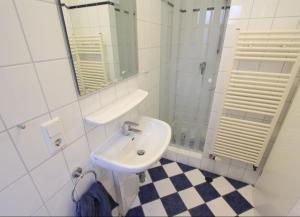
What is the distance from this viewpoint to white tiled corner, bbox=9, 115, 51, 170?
0.60 metres

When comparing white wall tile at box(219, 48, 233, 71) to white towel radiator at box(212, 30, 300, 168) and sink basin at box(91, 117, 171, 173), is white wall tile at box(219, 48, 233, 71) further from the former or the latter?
sink basin at box(91, 117, 171, 173)

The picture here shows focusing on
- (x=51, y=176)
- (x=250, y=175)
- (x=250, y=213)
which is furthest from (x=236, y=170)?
(x=51, y=176)

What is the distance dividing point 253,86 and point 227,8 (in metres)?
0.85

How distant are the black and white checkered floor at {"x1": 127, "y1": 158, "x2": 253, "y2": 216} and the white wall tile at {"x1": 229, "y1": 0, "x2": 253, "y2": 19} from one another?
1626 millimetres

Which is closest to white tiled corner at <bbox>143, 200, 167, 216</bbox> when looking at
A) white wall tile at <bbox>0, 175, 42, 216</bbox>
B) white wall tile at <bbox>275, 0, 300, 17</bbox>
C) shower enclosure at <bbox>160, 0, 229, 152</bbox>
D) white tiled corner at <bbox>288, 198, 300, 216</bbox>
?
shower enclosure at <bbox>160, 0, 229, 152</bbox>

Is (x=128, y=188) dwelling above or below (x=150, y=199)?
above

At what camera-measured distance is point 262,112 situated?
53.1 inches

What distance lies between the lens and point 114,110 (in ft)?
3.33

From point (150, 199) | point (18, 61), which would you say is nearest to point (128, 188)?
point (150, 199)

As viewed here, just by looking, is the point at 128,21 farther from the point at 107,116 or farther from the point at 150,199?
the point at 150,199

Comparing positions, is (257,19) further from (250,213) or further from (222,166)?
(250,213)

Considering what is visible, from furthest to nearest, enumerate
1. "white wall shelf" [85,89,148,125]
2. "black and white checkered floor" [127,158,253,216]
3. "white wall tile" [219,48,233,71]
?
"black and white checkered floor" [127,158,253,216]
"white wall tile" [219,48,233,71]
"white wall shelf" [85,89,148,125]

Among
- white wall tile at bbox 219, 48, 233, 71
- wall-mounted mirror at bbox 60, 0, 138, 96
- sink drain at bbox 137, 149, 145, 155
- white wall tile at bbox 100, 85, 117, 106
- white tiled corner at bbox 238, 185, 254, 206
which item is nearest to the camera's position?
wall-mounted mirror at bbox 60, 0, 138, 96

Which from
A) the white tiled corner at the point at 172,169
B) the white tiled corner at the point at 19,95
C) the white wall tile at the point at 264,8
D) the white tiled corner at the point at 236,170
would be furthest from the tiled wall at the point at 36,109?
the white tiled corner at the point at 236,170
